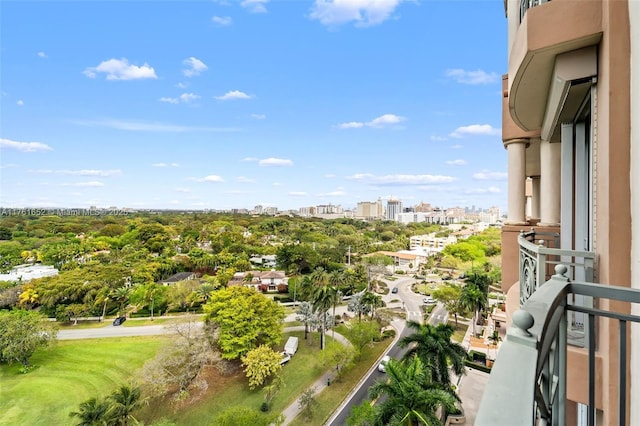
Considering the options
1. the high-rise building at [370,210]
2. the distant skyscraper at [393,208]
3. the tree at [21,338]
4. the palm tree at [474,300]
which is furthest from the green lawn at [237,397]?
the distant skyscraper at [393,208]

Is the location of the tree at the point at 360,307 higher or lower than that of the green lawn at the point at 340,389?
higher

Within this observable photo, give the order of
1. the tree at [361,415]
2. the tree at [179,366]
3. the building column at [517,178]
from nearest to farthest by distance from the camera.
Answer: the building column at [517,178] → the tree at [361,415] → the tree at [179,366]

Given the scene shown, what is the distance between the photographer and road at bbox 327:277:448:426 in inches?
432

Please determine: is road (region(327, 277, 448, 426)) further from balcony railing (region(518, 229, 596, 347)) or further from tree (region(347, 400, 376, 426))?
balcony railing (region(518, 229, 596, 347))

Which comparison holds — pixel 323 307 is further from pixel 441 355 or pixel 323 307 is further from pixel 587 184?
pixel 587 184

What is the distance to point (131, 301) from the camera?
20.9 metres

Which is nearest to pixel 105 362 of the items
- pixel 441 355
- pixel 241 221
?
pixel 441 355

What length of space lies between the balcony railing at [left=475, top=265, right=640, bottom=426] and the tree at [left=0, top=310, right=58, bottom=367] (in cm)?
2049

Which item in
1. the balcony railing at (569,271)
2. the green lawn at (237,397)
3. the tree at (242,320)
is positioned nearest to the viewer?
the balcony railing at (569,271)

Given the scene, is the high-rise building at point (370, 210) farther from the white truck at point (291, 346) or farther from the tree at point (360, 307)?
the white truck at point (291, 346)

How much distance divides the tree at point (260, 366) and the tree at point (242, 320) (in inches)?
50.5

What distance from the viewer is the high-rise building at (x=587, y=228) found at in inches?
36.7

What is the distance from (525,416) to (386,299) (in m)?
24.9

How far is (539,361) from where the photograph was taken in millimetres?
710
